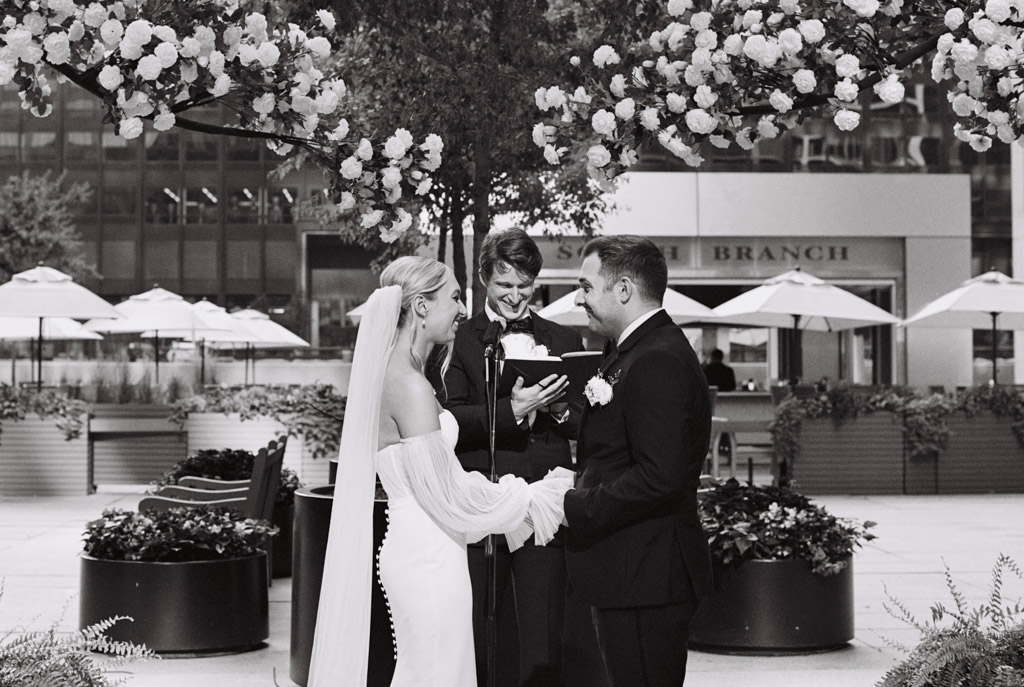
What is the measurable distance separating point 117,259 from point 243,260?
456 cm

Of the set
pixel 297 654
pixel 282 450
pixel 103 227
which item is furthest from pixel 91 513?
pixel 103 227

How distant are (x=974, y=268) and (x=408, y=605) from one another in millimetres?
35626

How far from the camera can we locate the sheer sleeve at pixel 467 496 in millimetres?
4266

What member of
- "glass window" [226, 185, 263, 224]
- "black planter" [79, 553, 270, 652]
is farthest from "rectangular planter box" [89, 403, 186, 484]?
"glass window" [226, 185, 263, 224]

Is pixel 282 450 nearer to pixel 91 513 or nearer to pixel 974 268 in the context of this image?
pixel 91 513

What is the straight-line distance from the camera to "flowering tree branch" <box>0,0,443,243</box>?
437 cm

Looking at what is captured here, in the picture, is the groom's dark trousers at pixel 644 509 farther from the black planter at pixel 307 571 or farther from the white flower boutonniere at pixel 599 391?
the black planter at pixel 307 571

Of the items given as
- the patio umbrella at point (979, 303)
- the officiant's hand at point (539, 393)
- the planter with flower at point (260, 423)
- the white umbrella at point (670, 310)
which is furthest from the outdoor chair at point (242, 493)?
the patio umbrella at point (979, 303)

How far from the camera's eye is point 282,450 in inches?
400

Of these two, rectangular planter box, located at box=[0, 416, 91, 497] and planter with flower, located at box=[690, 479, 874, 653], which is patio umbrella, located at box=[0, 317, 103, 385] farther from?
planter with flower, located at box=[690, 479, 874, 653]

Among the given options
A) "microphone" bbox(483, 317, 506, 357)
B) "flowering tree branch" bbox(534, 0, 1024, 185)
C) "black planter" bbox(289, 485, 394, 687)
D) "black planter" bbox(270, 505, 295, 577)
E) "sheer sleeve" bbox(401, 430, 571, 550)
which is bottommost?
"black planter" bbox(270, 505, 295, 577)

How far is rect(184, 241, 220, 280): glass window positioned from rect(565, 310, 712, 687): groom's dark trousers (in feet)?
148

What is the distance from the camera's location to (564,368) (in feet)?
15.1

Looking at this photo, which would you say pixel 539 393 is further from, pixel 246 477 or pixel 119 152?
pixel 119 152
